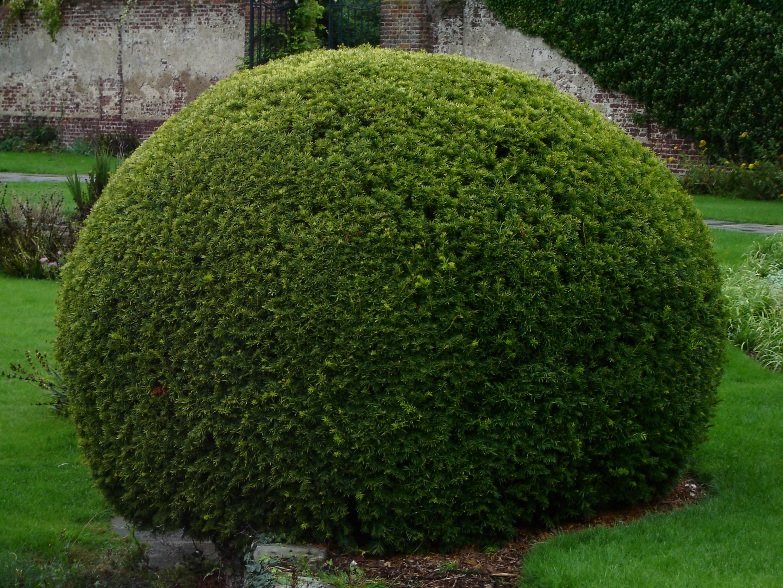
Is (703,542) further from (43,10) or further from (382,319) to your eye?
(43,10)

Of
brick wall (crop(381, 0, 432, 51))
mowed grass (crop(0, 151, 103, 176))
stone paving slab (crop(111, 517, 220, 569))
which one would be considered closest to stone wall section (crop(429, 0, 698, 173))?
brick wall (crop(381, 0, 432, 51))

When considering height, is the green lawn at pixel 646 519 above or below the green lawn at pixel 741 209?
below

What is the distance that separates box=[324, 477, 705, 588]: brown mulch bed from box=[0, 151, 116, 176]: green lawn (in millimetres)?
17236

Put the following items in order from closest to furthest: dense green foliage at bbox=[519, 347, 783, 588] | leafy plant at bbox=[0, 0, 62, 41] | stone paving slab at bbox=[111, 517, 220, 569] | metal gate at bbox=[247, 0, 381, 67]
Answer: dense green foliage at bbox=[519, 347, 783, 588], stone paving slab at bbox=[111, 517, 220, 569], metal gate at bbox=[247, 0, 381, 67], leafy plant at bbox=[0, 0, 62, 41]

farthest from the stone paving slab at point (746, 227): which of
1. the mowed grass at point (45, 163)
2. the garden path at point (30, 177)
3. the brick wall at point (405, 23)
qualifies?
the mowed grass at point (45, 163)

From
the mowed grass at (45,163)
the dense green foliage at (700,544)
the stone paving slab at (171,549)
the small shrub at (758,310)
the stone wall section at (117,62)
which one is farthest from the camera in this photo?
the stone wall section at (117,62)

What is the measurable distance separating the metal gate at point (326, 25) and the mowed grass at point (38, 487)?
16084 mm

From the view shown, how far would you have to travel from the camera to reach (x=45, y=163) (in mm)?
23406

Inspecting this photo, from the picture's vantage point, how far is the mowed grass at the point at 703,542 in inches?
145

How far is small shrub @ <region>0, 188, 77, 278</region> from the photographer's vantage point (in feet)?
38.0

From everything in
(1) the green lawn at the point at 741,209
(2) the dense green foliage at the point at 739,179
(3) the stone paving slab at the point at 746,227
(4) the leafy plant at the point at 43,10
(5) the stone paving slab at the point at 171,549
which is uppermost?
(4) the leafy plant at the point at 43,10

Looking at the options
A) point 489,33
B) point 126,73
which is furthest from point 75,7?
point 489,33

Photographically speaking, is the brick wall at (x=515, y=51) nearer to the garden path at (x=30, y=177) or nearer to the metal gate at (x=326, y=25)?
the metal gate at (x=326, y=25)

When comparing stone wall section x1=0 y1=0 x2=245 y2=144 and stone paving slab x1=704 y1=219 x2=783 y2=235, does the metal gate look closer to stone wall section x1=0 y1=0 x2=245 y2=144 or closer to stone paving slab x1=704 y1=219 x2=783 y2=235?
stone wall section x1=0 y1=0 x2=245 y2=144
